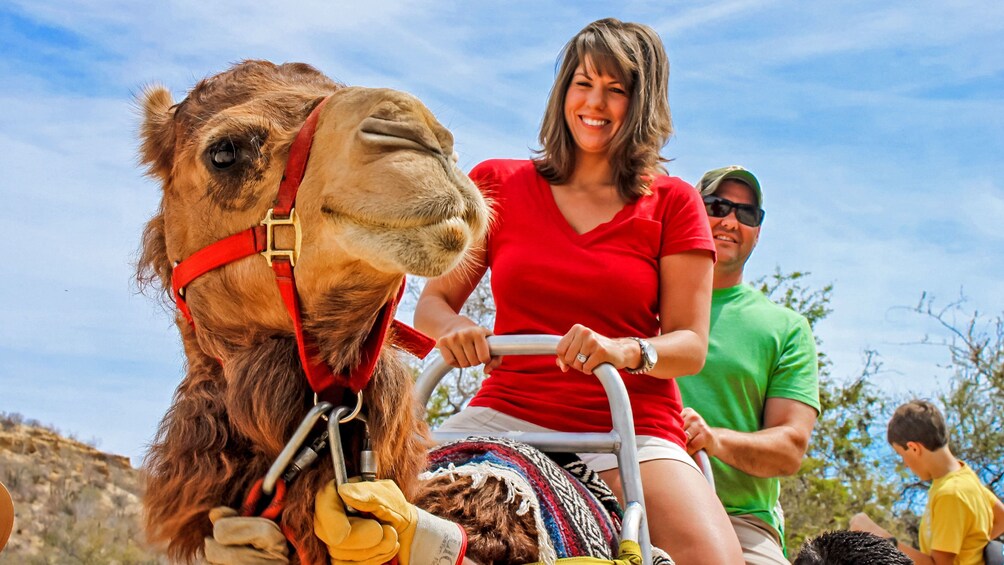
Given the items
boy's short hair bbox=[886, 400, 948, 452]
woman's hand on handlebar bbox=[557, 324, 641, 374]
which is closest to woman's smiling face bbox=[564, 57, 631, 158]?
woman's hand on handlebar bbox=[557, 324, 641, 374]

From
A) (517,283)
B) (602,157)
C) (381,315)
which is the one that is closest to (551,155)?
(602,157)

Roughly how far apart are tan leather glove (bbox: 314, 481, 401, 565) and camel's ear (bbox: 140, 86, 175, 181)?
1089mm

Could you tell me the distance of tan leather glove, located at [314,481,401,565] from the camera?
2.57 m

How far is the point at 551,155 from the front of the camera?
3961mm

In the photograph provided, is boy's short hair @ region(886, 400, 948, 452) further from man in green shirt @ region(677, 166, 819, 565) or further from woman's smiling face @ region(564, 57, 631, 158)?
woman's smiling face @ region(564, 57, 631, 158)

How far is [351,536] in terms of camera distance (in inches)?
101

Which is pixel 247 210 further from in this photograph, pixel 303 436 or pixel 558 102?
pixel 558 102

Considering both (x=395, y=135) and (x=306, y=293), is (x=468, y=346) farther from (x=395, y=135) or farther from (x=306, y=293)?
(x=395, y=135)

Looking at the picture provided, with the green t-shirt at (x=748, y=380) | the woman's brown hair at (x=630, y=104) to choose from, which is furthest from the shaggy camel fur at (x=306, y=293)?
the green t-shirt at (x=748, y=380)

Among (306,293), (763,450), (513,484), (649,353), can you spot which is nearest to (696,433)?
(763,450)

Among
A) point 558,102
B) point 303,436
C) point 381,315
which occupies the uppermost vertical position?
point 558,102

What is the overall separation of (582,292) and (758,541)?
181 cm

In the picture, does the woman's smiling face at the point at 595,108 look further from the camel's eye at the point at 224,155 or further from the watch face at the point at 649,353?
the camel's eye at the point at 224,155

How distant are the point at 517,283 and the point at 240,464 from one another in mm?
1203
